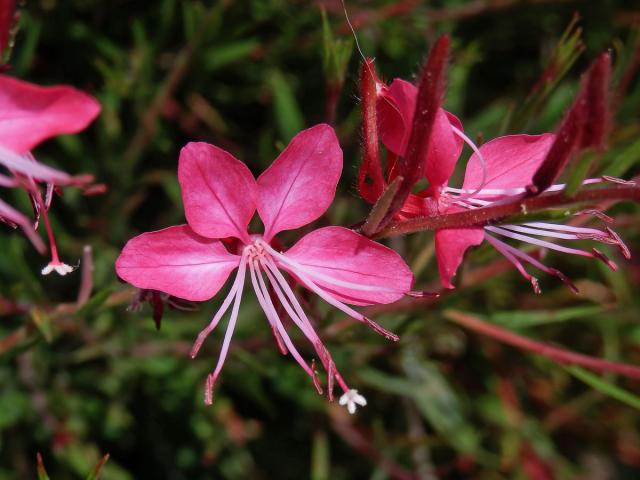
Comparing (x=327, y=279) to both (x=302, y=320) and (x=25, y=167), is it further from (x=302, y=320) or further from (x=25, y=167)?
(x=25, y=167)

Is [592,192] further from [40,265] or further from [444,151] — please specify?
[40,265]

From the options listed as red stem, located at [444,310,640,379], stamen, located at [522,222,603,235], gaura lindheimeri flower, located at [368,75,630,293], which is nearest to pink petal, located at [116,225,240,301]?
gaura lindheimeri flower, located at [368,75,630,293]

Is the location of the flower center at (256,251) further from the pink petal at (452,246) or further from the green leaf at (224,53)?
the green leaf at (224,53)

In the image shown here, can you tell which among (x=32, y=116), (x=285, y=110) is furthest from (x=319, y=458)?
(x=32, y=116)

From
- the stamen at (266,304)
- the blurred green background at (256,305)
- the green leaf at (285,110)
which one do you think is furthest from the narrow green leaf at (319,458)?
the stamen at (266,304)

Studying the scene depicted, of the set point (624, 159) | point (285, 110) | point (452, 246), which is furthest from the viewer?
point (285, 110)
